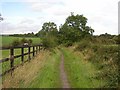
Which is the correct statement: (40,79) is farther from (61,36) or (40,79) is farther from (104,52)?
(61,36)

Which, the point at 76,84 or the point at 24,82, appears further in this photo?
the point at 76,84

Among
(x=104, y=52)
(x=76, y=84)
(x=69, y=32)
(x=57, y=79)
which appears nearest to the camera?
(x=76, y=84)

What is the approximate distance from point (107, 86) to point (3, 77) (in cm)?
400

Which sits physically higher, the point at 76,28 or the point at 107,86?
the point at 76,28

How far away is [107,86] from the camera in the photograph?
10.9m

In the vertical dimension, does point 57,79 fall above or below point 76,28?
below

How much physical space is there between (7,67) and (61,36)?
65.8 metres

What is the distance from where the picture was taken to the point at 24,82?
10.9 meters

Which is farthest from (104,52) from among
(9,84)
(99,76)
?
(9,84)

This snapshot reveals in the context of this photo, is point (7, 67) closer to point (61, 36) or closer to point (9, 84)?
point (9, 84)

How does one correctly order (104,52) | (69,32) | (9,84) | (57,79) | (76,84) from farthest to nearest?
1. (69,32)
2. (104,52)
3. (57,79)
4. (76,84)
5. (9,84)

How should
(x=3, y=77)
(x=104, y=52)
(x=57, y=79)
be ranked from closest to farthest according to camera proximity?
1. (x=3, y=77)
2. (x=57, y=79)
3. (x=104, y=52)

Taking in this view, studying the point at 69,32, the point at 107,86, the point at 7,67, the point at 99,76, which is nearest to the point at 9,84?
the point at 7,67

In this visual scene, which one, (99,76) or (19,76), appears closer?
(19,76)
